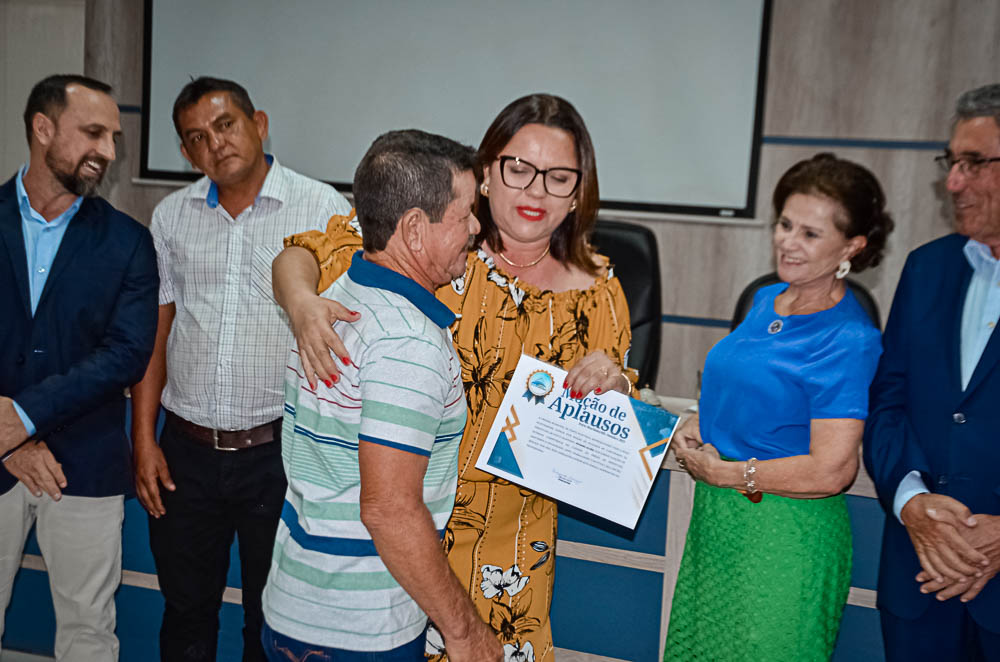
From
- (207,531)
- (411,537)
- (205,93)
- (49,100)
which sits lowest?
(207,531)

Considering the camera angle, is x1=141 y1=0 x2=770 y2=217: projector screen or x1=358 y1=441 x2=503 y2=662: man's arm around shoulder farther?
x1=141 y1=0 x2=770 y2=217: projector screen

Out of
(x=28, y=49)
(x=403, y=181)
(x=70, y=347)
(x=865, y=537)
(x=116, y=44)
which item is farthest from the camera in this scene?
(x=28, y=49)

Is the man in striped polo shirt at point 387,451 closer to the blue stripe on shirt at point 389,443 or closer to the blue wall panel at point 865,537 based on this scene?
the blue stripe on shirt at point 389,443

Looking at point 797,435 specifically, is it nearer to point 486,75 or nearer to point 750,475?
point 750,475

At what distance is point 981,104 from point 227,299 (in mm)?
1851

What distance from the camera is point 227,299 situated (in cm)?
216

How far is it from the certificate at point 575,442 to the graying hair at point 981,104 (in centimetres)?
80

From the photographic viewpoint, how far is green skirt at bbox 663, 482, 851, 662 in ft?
4.78

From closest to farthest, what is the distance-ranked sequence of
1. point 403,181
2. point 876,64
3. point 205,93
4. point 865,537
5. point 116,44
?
1. point 403,181
2. point 865,537
3. point 205,93
4. point 876,64
5. point 116,44

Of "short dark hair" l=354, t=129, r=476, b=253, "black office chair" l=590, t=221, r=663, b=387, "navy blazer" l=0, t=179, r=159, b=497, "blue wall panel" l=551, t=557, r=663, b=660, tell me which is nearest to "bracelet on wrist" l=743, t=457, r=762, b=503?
"blue wall panel" l=551, t=557, r=663, b=660

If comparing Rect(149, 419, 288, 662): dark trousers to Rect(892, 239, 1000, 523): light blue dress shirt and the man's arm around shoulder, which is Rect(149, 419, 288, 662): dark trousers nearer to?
the man's arm around shoulder

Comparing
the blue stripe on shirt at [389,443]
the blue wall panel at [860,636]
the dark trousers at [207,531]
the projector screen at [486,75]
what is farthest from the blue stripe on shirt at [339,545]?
the projector screen at [486,75]

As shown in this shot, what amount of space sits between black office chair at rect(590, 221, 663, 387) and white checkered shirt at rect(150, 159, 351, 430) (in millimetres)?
1068

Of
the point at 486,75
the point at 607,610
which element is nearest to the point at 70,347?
the point at 607,610
